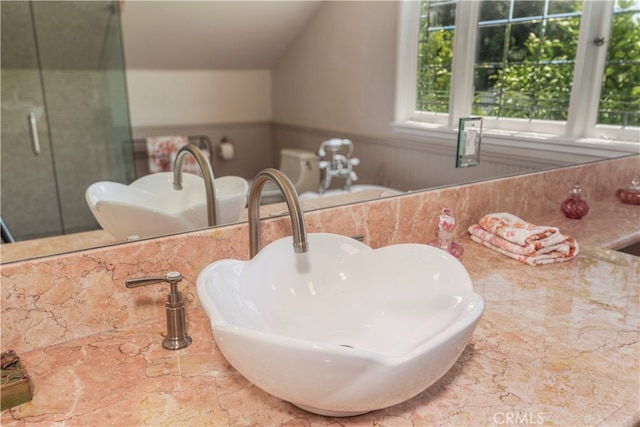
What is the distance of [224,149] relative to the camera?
112cm

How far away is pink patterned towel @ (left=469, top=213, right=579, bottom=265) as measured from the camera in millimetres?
1328

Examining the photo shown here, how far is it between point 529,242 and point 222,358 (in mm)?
897

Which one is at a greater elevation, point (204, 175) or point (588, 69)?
point (588, 69)

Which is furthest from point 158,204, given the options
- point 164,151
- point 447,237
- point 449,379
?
point 447,237

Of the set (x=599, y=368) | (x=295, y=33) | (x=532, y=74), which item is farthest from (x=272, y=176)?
(x=532, y=74)

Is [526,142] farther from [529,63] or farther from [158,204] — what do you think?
[158,204]

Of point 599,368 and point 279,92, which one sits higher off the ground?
point 279,92

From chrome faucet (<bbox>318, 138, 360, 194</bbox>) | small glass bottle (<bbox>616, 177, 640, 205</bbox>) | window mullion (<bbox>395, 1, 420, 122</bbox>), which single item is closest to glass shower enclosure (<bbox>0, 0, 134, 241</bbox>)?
chrome faucet (<bbox>318, 138, 360, 194</bbox>)

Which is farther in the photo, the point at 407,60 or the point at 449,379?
the point at 407,60

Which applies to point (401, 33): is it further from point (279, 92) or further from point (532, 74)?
point (532, 74)

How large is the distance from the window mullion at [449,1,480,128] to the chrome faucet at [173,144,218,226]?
822mm

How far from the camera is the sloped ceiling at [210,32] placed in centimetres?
100

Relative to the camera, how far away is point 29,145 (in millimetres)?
898

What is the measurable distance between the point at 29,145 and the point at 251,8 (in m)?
0.56
